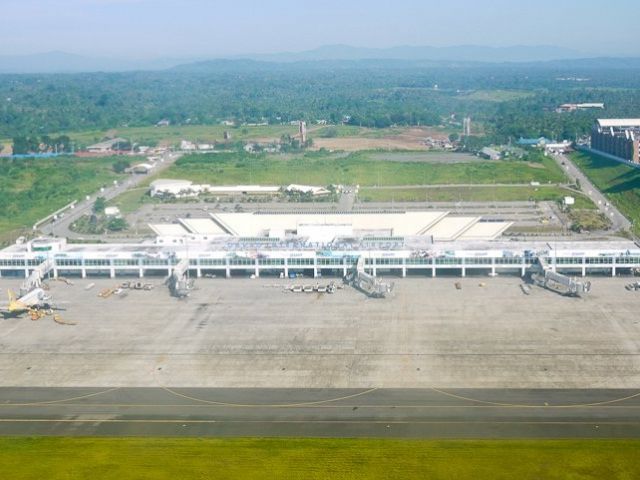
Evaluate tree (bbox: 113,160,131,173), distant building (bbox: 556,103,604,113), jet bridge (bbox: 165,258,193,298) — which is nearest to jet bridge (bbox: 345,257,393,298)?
jet bridge (bbox: 165,258,193,298)

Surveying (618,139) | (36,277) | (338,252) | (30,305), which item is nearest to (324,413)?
(338,252)

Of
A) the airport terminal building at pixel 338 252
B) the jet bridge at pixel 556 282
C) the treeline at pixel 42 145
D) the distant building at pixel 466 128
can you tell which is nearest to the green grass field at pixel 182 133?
the treeline at pixel 42 145

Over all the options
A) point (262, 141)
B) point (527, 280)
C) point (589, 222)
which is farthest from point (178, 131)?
point (527, 280)

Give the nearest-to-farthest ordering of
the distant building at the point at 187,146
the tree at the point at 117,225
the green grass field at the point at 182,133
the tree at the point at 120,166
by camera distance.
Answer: the tree at the point at 117,225 < the tree at the point at 120,166 < the distant building at the point at 187,146 < the green grass field at the point at 182,133

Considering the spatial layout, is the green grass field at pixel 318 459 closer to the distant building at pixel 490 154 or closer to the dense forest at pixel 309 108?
the distant building at pixel 490 154

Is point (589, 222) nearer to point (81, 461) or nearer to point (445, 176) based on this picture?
point (445, 176)

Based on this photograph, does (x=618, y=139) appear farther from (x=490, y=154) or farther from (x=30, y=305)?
(x=30, y=305)
